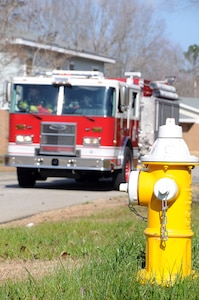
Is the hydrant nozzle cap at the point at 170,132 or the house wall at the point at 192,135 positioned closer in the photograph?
the hydrant nozzle cap at the point at 170,132

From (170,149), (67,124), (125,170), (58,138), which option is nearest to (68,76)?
(67,124)

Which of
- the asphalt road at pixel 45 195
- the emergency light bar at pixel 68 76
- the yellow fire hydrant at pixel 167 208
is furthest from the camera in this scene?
the emergency light bar at pixel 68 76

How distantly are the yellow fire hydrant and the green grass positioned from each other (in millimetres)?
158

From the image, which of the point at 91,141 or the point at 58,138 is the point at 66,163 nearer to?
the point at 58,138

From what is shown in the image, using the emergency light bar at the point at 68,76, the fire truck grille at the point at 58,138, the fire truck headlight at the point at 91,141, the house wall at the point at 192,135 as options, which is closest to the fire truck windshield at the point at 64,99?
the emergency light bar at the point at 68,76

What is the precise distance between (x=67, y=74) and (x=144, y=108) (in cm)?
378

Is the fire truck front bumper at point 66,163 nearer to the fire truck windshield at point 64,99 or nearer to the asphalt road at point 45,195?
the asphalt road at point 45,195

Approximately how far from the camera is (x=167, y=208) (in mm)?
5492

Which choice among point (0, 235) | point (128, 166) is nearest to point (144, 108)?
point (128, 166)

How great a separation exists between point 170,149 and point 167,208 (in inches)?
17.6

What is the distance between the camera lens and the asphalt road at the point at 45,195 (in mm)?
13469

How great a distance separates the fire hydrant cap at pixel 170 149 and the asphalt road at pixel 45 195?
6.39 metres

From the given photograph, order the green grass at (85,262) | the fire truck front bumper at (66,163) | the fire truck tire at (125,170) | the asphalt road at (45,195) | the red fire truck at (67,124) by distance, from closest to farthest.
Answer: the green grass at (85,262), the asphalt road at (45,195), the fire truck front bumper at (66,163), the red fire truck at (67,124), the fire truck tire at (125,170)

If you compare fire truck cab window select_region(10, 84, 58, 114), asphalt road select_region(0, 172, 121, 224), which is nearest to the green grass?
asphalt road select_region(0, 172, 121, 224)
